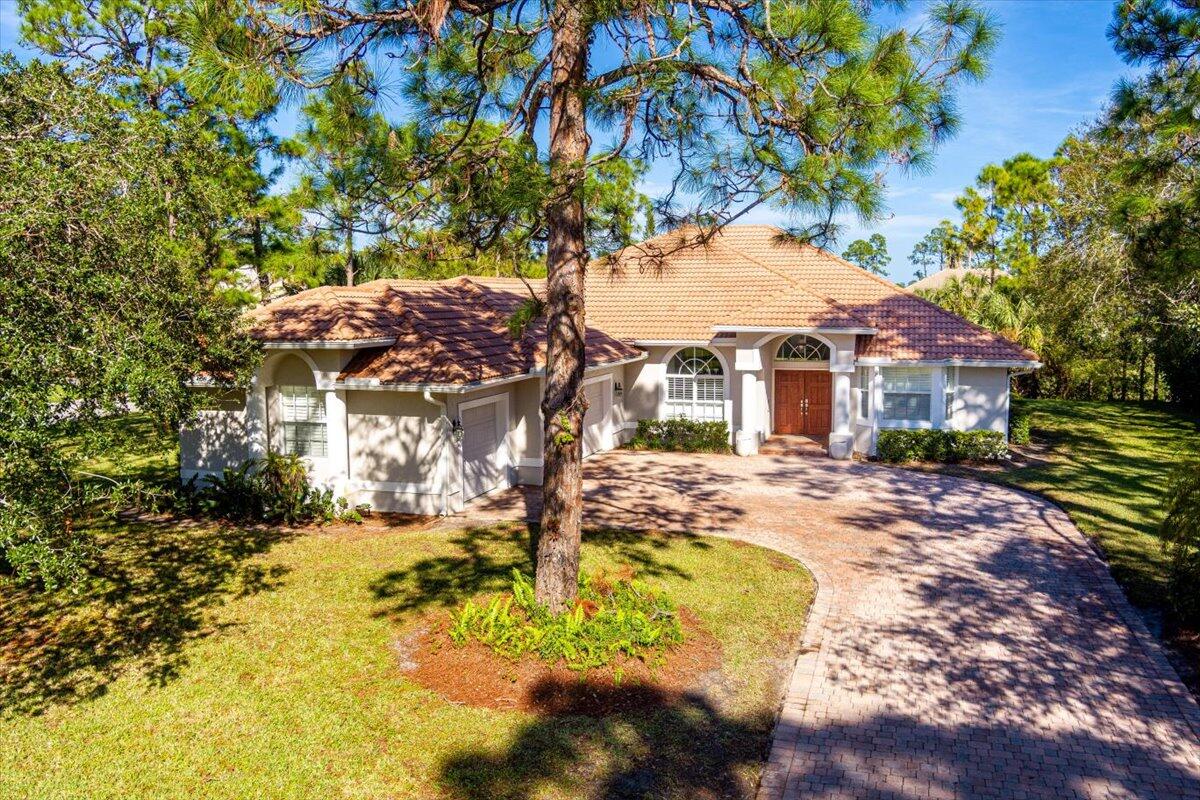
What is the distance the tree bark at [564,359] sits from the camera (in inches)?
364

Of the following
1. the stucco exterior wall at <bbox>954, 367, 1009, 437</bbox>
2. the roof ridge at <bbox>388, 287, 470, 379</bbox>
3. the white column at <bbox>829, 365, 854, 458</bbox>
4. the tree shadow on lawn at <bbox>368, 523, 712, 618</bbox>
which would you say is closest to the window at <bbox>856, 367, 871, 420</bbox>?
the white column at <bbox>829, 365, 854, 458</bbox>

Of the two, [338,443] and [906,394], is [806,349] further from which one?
[338,443]

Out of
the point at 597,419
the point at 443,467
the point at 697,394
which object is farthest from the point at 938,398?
the point at 443,467

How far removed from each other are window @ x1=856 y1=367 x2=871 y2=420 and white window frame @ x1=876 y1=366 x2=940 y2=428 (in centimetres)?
32

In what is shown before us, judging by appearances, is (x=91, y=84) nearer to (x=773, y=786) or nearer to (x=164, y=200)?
(x=164, y=200)

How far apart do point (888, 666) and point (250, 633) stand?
7.48 metres

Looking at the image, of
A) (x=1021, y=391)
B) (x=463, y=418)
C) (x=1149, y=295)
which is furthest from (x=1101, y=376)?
(x=463, y=418)

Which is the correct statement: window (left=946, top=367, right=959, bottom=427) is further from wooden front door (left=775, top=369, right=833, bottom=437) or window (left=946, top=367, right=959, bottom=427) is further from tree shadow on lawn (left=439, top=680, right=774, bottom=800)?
tree shadow on lawn (left=439, top=680, right=774, bottom=800)

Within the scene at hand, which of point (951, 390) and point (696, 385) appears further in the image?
point (696, 385)

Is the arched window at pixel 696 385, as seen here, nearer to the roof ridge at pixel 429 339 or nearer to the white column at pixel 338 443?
the roof ridge at pixel 429 339

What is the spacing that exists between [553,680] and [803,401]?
16.9 meters

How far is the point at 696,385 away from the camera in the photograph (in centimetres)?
2300

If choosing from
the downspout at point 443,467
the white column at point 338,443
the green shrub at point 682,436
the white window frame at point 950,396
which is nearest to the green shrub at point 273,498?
the white column at point 338,443

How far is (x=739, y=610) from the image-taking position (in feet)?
35.2
